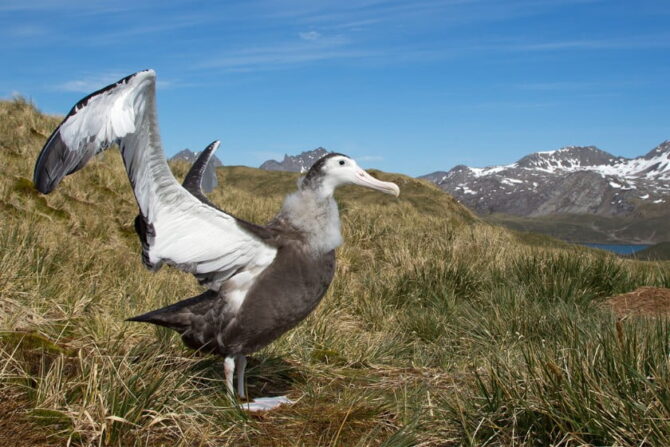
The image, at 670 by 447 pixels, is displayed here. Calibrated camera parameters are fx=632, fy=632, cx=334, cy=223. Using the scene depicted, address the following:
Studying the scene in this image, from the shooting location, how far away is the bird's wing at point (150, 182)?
2.98 m

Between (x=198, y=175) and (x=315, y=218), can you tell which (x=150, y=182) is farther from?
(x=198, y=175)

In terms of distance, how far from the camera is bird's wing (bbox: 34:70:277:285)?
2.98 m

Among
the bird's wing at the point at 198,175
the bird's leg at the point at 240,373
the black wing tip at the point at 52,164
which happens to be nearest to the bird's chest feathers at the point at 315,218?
the bird's wing at the point at 198,175

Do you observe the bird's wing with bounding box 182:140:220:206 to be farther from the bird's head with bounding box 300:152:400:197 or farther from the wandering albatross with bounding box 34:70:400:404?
the bird's head with bounding box 300:152:400:197

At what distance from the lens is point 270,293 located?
3535 millimetres

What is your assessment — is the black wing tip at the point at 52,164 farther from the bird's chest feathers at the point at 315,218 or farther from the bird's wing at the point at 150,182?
the bird's chest feathers at the point at 315,218

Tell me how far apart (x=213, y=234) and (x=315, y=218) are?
634mm

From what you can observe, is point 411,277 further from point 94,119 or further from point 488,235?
point 94,119

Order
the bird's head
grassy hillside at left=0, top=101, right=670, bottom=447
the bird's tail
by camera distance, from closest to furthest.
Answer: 1. grassy hillside at left=0, top=101, right=670, bottom=447
2. the bird's tail
3. the bird's head

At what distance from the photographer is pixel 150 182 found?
317 cm

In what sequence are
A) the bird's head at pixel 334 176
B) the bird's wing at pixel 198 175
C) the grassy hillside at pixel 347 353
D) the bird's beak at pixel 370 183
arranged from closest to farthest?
the grassy hillside at pixel 347 353
the bird's head at pixel 334 176
the bird's beak at pixel 370 183
the bird's wing at pixel 198 175

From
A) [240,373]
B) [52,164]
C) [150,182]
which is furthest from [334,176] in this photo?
[52,164]

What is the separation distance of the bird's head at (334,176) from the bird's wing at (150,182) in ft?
1.70

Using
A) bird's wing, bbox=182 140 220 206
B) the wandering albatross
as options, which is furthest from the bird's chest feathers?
bird's wing, bbox=182 140 220 206
